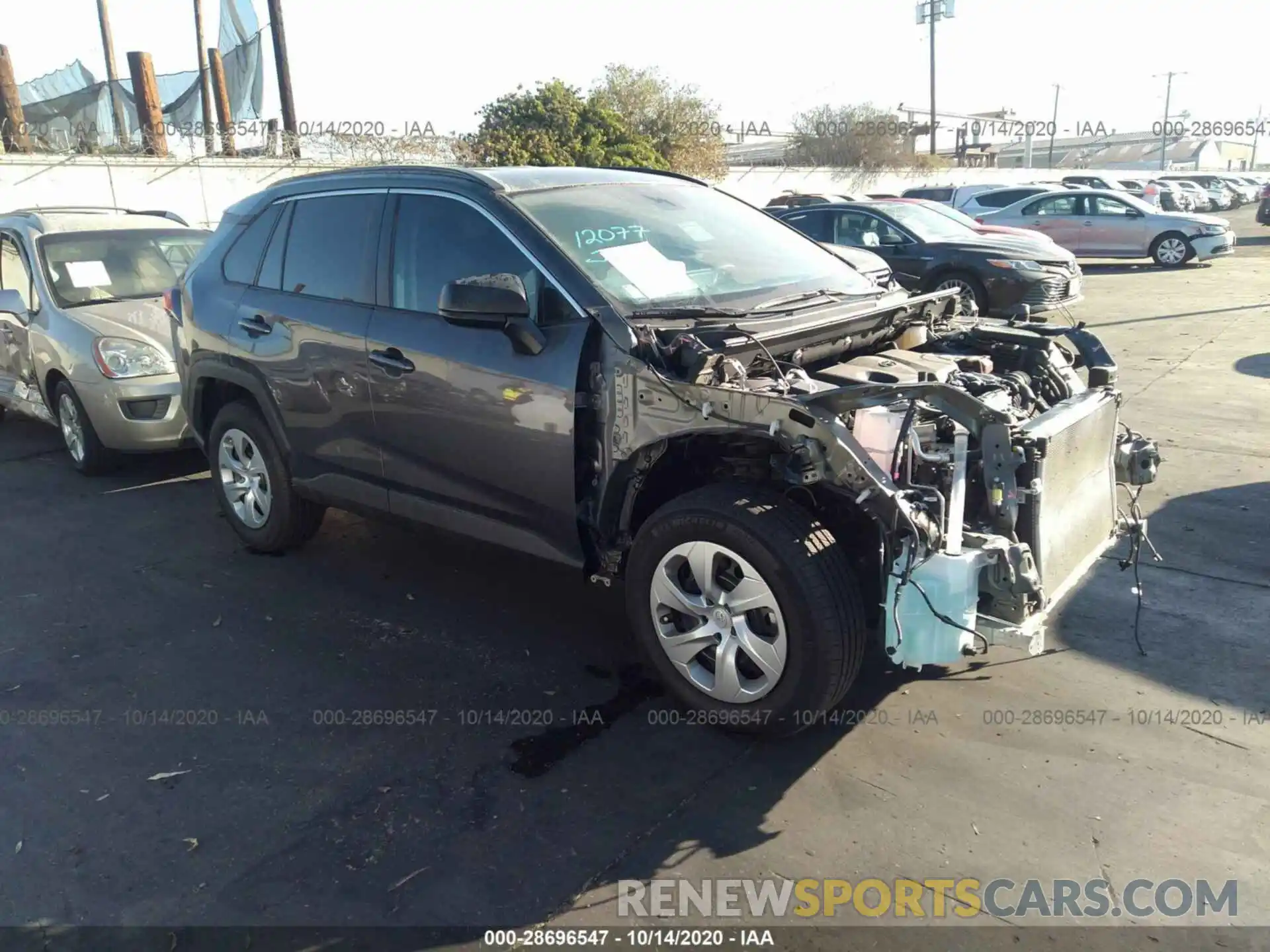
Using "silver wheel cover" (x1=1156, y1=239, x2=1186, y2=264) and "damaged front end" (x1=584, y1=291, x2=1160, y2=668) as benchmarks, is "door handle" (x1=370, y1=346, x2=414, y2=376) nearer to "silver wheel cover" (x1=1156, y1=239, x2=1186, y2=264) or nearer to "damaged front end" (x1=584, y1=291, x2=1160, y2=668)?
"damaged front end" (x1=584, y1=291, x2=1160, y2=668)

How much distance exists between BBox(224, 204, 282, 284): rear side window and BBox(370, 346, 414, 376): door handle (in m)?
1.23

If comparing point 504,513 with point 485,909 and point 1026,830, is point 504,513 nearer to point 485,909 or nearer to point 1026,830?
point 485,909

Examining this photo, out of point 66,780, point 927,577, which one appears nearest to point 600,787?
point 927,577

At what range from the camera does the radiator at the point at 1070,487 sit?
128 inches

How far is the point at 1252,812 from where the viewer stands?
307 centimetres

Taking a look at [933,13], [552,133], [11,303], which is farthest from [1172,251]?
[933,13]

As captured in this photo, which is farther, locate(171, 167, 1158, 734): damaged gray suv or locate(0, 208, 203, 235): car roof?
locate(0, 208, 203, 235): car roof

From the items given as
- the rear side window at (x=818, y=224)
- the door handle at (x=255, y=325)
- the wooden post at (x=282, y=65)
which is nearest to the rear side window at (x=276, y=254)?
the door handle at (x=255, y=325)

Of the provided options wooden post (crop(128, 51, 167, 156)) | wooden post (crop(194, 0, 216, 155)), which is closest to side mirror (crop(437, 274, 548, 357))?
wooden post (crop(128, 51, 167, 156))

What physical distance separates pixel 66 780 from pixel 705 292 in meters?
2.95

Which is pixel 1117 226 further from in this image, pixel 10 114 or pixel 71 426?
pixel 10 114

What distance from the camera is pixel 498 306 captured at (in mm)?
3615

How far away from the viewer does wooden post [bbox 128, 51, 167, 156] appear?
17.2m

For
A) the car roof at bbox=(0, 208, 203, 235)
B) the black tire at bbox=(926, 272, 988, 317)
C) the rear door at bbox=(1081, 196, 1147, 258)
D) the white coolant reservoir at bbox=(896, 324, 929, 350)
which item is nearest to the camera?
the white coolant reservoir at bbox=(896, 324, 929, 350)
